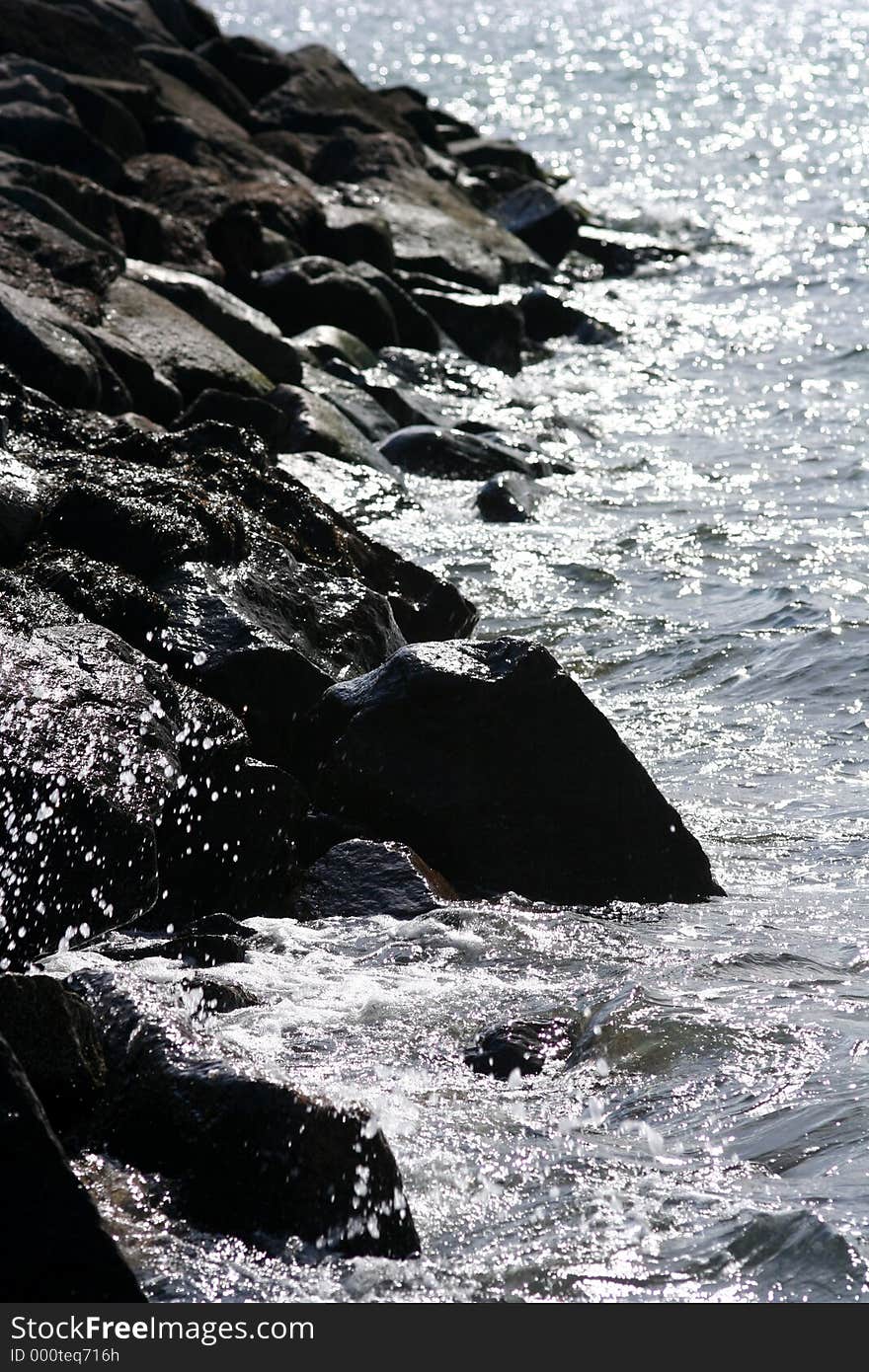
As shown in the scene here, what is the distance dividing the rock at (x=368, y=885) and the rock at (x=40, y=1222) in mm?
2594

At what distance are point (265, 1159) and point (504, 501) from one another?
28.8 feet

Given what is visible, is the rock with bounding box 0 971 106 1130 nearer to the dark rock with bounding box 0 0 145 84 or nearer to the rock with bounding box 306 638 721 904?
the rock with bounding box 306 638 721 904

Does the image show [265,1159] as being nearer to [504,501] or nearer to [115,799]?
[115,799]

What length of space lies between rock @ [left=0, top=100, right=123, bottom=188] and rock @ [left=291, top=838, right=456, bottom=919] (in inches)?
464

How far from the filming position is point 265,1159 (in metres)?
4.14

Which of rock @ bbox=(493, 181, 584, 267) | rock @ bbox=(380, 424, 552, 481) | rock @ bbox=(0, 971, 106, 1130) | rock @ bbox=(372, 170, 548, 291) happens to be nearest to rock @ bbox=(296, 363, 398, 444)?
rock @ bbox=(380, 424, 552, 481)

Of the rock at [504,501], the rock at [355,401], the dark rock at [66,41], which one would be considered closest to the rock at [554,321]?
the dark rock at [66,41]

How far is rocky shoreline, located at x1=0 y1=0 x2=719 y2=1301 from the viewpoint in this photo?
418 cm

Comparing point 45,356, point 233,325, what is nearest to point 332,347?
point 233,325

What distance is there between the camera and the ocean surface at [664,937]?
13.9 ft

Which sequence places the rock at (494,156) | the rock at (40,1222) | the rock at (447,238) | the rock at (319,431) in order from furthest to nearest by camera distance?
the rock at (494,156), the rock at (447,238), the rock at (319,431), the rock at (40,1222)

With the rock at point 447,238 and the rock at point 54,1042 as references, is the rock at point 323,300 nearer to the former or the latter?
the rock at point 447,238

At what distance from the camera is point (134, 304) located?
504 inches
